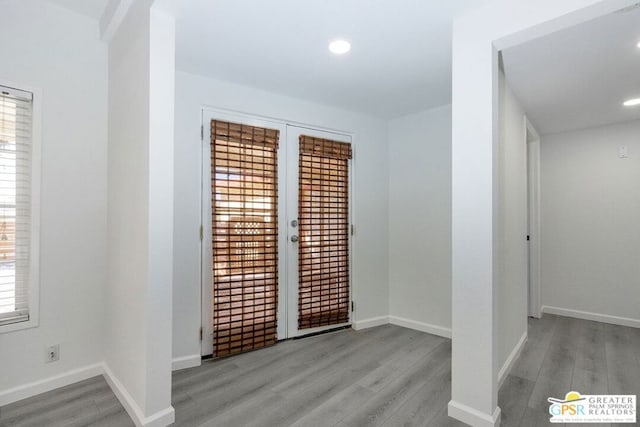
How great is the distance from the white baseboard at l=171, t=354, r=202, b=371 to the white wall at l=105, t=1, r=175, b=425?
0.48m

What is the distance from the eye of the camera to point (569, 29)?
5.92 ft

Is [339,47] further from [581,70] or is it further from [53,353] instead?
[53,353]

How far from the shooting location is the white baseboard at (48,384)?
201 cm

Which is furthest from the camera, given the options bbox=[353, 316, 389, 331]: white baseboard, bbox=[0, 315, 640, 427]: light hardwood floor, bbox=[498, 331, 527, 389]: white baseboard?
bbox=[353, 316, 389, 331]: white baseboard

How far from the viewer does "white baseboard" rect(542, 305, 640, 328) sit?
3.56m

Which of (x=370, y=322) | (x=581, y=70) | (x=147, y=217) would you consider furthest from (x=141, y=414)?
(x=581, y=70)

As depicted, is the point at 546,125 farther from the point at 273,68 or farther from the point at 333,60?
the point at 273,68

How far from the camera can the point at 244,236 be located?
2883 mm

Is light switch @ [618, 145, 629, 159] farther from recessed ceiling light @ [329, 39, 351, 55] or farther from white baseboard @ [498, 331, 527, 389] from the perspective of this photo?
recessed ceiling light @ [329, 39, 351, 55]

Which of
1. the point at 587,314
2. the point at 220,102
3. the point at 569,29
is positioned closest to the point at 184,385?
the point at 220,102

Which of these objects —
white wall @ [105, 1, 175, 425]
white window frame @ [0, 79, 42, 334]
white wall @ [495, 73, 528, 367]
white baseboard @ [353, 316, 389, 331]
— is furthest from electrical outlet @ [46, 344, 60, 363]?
white wall @ [495, 73, 528, 367]

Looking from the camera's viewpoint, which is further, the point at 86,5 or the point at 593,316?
the point at 593,316

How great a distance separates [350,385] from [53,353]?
205cm

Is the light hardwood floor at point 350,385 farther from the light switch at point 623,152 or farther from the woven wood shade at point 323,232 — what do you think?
the light switch at point 623,152
